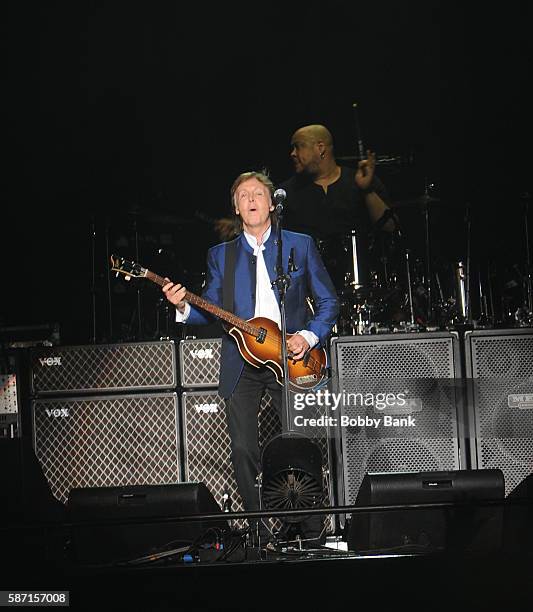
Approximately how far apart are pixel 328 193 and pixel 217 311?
1.64 meters

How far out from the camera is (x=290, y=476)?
17.2 ft

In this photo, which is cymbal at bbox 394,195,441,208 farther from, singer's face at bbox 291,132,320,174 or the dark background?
singer's face at bbox 291,132,320,174

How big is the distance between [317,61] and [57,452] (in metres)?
3.66

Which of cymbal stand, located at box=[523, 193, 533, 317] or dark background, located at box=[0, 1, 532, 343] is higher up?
dark background, located at box=[0, 1, 532, 343]

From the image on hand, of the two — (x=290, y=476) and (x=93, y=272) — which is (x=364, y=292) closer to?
(x=93, y=272)

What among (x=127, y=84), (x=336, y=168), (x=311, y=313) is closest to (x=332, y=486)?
Result: (x=311, y=313)

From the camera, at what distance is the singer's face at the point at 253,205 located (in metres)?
6.44

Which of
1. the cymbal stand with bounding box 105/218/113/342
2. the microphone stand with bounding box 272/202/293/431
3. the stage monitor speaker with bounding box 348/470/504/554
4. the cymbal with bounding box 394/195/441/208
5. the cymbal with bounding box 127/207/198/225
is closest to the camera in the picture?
the stage monitor speaker with bounding box 348/470/504/554

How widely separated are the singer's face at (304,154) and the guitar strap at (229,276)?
118 centimetres

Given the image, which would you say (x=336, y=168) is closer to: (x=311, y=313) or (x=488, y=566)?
(x=311, y=313)

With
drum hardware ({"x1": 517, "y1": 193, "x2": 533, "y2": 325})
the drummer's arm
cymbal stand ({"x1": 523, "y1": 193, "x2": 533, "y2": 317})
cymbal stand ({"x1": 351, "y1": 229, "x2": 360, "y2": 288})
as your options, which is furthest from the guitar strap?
cymbal stand ({"x1": 523, "y1": 193, "x2": 533, "y2": 317})

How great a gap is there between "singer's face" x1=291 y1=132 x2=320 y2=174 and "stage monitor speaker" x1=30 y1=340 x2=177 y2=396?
1.91 m

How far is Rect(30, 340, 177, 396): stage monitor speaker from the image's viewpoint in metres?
6.30

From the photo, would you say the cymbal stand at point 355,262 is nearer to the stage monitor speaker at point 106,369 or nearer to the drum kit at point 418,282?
the drum kit at point 418,282
